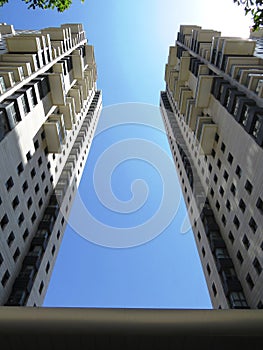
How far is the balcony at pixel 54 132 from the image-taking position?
30.9 m

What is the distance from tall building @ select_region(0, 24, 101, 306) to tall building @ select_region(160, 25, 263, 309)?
18812mm

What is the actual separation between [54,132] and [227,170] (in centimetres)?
2080

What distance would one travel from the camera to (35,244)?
2762 cm

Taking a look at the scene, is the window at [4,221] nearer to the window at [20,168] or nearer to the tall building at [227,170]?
the window at [20,168]

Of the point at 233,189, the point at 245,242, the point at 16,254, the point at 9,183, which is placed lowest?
the point at 16,254

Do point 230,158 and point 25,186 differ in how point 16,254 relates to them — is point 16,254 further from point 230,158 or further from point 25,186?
point 230,158

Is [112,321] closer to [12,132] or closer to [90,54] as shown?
[12,132]

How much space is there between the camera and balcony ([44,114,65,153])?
30891mm

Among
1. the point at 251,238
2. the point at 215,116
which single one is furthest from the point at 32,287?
the point at 215,116

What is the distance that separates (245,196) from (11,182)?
71.3 ft

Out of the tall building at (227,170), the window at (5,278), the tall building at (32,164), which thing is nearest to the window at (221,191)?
the tall building at (227,170)

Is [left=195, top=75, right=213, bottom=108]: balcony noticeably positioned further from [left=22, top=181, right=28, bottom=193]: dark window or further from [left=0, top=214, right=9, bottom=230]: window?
[left=0, top=214, right=9, bottom=230]: window

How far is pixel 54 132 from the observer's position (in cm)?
3103

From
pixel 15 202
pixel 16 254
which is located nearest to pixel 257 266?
pixel 16 254
